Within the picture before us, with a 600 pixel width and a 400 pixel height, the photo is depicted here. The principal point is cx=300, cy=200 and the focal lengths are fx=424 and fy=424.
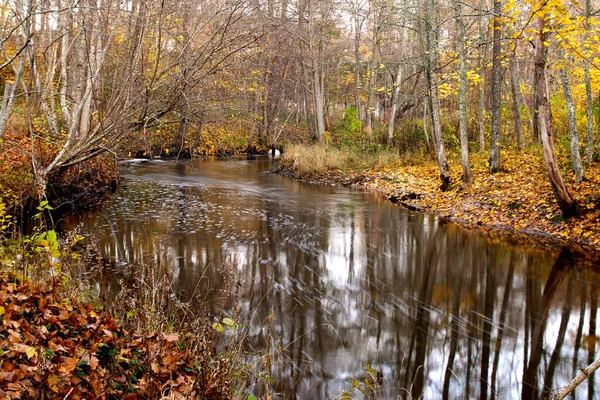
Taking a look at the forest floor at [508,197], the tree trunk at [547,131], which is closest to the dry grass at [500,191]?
the forest floor at [508,197]

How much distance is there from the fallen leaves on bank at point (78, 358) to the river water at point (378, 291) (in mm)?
909

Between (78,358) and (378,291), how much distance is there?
16.5ft

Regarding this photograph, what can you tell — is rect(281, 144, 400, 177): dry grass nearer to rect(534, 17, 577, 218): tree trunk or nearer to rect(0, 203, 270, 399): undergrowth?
rect(534, 17, 577, 218): tree trunk

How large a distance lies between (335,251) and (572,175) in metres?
6.88

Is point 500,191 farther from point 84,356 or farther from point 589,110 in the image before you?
point 84,356

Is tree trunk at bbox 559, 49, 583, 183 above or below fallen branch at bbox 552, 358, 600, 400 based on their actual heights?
above

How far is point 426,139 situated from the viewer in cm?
1962

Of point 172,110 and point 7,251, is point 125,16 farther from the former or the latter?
point 7,251

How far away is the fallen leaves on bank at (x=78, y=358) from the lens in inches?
108

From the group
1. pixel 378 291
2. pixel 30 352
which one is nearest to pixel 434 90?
pixel 378 291

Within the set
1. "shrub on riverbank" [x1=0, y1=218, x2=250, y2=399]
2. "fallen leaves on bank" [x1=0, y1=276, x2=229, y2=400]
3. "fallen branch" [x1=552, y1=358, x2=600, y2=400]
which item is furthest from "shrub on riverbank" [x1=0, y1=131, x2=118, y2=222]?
"fallen branch" [x1=552, y1=358, x2=600, y2=400]

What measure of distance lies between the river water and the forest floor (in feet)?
2.89

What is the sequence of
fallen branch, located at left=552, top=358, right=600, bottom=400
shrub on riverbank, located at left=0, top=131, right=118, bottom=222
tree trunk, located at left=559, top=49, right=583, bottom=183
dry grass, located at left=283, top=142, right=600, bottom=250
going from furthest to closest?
tree trunk, located at left=559, top=49, right=583, bottom=183, dry grass, located at left=283, top=142, right=600, bottom=250, shrub on riverbank, located at left=0, top=131, right=118, bottom=222, fallen branch, located at left=552, top=358, right=600, bottom=400

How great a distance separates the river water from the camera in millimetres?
4738
